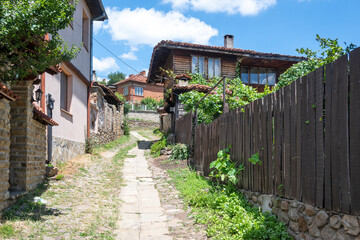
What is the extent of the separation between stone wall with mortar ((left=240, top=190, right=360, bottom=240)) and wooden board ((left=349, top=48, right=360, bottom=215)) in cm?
17

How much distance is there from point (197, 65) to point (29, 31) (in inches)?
526

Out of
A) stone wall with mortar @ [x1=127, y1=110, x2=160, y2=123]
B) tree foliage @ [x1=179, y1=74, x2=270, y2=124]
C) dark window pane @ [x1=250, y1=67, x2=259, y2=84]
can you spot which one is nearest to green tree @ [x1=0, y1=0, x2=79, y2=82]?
tree foliage @ [x1=179, y1=74, x2=270, y2=124]

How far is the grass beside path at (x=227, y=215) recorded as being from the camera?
407cm

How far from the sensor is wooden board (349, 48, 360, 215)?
283 centimetres

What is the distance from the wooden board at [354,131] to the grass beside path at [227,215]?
1262 mm

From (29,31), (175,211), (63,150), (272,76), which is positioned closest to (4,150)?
(29,31)

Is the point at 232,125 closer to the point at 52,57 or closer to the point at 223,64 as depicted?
the point at 52,57

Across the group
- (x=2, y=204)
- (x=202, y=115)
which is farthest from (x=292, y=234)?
(x=202, y=115)

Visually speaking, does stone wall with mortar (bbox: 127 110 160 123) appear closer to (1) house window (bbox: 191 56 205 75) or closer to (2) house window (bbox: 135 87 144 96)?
(2) house window (bbox: 135 87 144 96)

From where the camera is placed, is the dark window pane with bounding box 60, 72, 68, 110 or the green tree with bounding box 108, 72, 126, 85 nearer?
the dark window pane with bounding box 60, 72, 68, 110

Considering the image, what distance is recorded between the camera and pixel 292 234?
12.6 ft

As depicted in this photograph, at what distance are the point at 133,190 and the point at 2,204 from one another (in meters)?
3.35

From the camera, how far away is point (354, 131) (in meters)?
2.88

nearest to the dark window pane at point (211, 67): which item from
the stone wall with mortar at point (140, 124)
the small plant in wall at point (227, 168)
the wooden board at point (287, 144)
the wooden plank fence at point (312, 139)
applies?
the small plant in wall at point (227, 168)
